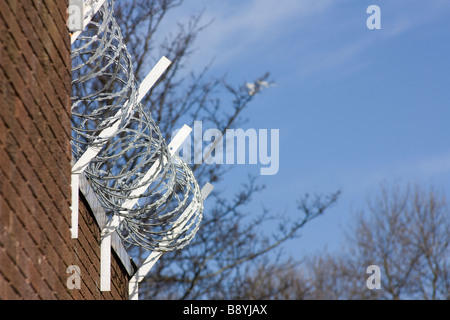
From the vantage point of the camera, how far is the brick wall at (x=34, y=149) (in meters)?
3.56

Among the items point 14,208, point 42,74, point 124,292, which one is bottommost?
point 124,292

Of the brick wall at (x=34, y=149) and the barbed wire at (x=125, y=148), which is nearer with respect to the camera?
the brick wall at (x=34, y=149)

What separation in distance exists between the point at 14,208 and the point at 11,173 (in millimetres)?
143

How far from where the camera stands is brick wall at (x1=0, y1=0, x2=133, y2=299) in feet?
11.7

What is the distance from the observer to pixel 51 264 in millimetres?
4074

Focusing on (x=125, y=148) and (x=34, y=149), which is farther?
(x=125, y=148)

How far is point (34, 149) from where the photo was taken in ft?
12.8

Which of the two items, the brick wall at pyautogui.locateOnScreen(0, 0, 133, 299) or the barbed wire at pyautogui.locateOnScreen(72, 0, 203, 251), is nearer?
the brick wall at pyautogui.locateOnScreen(0, 0, 133, 299)

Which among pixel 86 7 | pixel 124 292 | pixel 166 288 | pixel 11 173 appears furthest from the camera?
pixel 166 288
